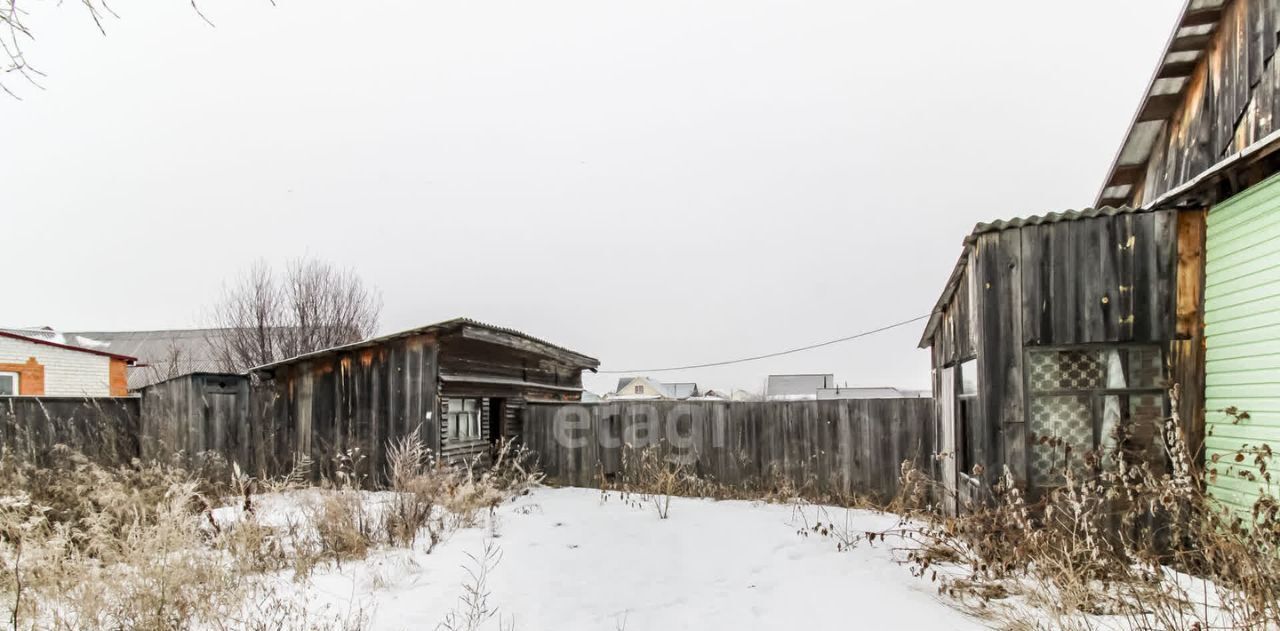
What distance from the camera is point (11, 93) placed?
2848 mm

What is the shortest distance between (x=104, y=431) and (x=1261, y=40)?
1427cm

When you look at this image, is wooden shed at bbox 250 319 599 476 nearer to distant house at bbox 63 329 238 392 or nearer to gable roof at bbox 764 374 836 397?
distant house at bbox 63 329 238 392

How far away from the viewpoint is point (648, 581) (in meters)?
5.97

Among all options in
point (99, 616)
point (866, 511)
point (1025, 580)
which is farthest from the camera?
point (866, 511)

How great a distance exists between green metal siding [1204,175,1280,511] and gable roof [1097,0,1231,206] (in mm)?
2100

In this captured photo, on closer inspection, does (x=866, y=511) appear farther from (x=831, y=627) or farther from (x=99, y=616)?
(x=99, y=616)

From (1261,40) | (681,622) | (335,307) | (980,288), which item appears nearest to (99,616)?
(681,622)

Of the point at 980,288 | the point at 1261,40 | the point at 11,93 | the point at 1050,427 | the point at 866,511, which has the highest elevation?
the point at 1261,40

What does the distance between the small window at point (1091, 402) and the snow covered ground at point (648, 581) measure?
6.00 feet

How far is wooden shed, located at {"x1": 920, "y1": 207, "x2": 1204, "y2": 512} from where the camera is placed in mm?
6094

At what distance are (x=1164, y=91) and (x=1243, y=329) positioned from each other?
3366 mm

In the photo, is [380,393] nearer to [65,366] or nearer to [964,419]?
[964,419]

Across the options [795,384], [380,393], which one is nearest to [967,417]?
[380,393]

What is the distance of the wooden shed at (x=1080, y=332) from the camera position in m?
6.09
